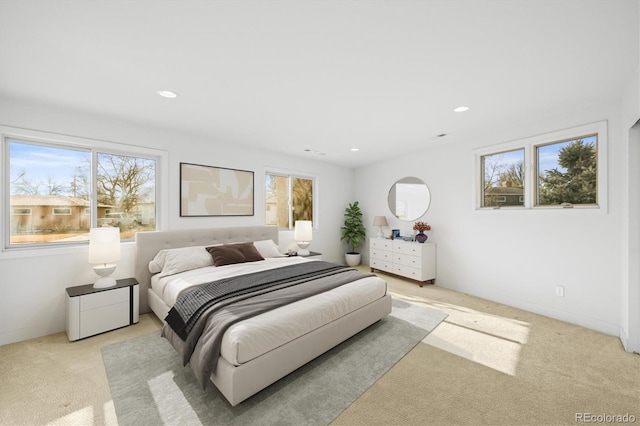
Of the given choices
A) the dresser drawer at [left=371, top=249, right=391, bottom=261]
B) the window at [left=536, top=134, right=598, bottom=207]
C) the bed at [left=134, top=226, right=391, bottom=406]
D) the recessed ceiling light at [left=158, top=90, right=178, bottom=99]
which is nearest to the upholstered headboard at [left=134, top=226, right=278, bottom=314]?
the bed at [left=134, top=226, right=391, bottom=406]

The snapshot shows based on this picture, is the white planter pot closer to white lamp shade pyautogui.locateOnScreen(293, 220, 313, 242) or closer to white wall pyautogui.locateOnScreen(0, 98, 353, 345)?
white lamp shade pyautogui.locateOnScreen(293, 220, 313, 242)

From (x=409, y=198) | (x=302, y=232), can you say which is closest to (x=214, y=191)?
(x=302, y=232)

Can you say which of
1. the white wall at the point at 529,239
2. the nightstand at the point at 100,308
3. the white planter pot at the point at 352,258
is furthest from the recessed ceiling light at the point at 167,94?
the white planter pot at the point at 352,258

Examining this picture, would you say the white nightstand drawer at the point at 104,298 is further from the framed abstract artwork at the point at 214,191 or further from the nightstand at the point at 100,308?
the framed abstract artwork at the point at 214,191

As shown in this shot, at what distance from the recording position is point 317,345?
2184 mm

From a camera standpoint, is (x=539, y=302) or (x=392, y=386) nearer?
(x=392, y=386)

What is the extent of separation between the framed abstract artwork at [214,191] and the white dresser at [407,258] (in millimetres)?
2705

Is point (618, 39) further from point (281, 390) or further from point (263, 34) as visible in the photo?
point (281, 390)

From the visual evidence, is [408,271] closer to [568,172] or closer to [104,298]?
[568,172]

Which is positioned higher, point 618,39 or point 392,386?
point 618,39

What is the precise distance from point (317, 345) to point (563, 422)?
1686mm

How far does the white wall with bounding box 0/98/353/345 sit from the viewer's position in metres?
2.61

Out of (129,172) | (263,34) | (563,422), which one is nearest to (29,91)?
(129,172)

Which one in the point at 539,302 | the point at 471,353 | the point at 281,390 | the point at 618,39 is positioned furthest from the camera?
the point at 539,302
